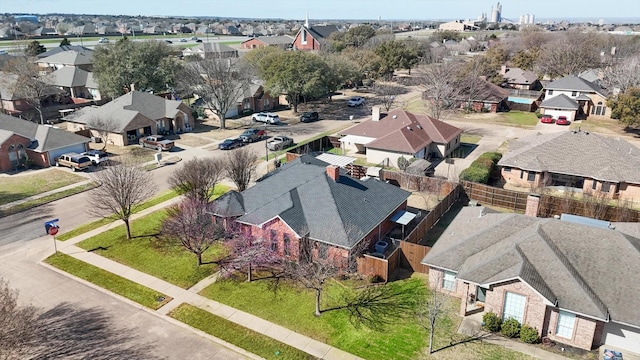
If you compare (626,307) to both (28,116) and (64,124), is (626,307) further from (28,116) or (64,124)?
(28,116)

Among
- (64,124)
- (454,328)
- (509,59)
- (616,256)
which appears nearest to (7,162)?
(64,124)

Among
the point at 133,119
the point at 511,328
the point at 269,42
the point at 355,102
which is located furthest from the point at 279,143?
the point at 269,42

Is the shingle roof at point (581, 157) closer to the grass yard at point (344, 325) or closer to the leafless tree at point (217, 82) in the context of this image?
the grass yard at point (344, 325)

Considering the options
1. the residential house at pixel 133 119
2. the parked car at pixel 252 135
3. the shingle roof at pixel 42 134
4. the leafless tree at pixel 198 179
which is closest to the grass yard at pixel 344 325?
the leafless tree at pixel 198 179

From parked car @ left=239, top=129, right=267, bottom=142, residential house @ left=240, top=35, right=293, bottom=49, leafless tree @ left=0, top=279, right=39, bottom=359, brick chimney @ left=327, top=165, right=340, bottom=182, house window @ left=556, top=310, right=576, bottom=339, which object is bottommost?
house window @ left=556, top=310, right=576, bottom=339

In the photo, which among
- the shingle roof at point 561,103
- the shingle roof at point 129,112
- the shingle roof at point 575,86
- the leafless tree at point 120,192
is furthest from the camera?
the shingle roof at point 575,86

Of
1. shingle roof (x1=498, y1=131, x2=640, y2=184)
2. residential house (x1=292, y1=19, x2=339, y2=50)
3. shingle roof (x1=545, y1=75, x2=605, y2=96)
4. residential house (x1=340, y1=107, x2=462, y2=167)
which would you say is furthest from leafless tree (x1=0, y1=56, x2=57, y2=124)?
shingle roof (x1=545, y1=75, x2=605, y2=96)

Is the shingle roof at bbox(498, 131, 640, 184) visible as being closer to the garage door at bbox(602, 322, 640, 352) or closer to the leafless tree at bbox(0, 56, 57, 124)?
the garage door at bbox(602, 322, 640, 352)

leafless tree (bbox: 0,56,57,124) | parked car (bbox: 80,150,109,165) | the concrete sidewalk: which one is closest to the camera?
the concrete sidewalk
